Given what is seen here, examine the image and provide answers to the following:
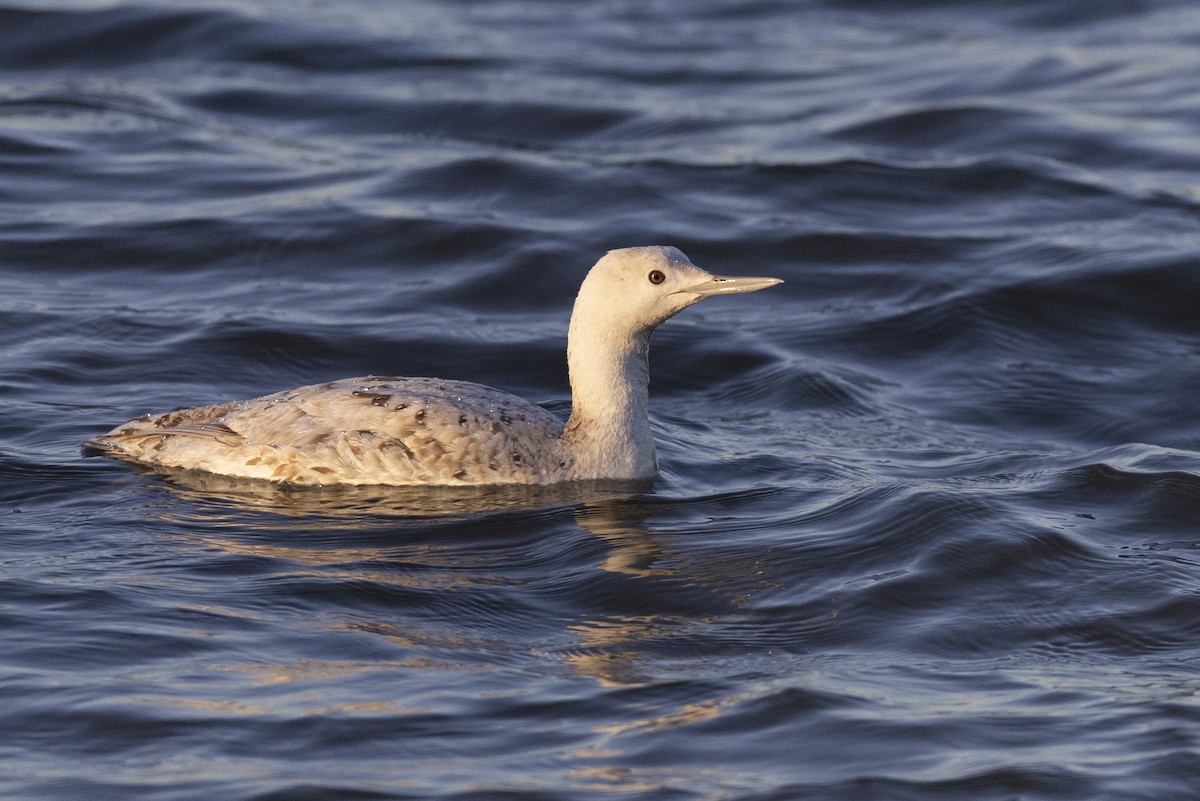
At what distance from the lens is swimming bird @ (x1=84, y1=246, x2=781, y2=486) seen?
888 cm

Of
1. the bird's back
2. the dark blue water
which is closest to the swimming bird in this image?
the bird's back

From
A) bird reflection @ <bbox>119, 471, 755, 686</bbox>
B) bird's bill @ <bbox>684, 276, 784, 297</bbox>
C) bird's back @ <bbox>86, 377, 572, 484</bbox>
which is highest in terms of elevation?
bird's bill @ <bbox>684, 276, 784, 297</bbox>

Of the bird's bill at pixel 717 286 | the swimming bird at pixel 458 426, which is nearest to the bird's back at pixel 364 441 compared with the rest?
the swimming bird at pixel 458 426

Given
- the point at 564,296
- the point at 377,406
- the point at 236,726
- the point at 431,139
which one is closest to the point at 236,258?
the point at 564,296

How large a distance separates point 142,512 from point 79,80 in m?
10.3

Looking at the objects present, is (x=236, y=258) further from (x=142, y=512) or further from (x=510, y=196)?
(x=142, y=512)

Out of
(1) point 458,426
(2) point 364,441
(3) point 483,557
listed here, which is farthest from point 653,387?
(3) point 483,557

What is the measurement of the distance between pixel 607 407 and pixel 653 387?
2194mm

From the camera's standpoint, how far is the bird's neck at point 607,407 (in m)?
9.15

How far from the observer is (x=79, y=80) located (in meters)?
17.7

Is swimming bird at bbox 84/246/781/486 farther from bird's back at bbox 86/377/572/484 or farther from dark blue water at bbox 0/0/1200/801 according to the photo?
dark blue water at bbox 0/0/1200/801

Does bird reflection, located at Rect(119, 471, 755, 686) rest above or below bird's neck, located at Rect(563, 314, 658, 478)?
below

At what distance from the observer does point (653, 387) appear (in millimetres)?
11367

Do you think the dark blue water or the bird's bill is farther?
the bird's bill
